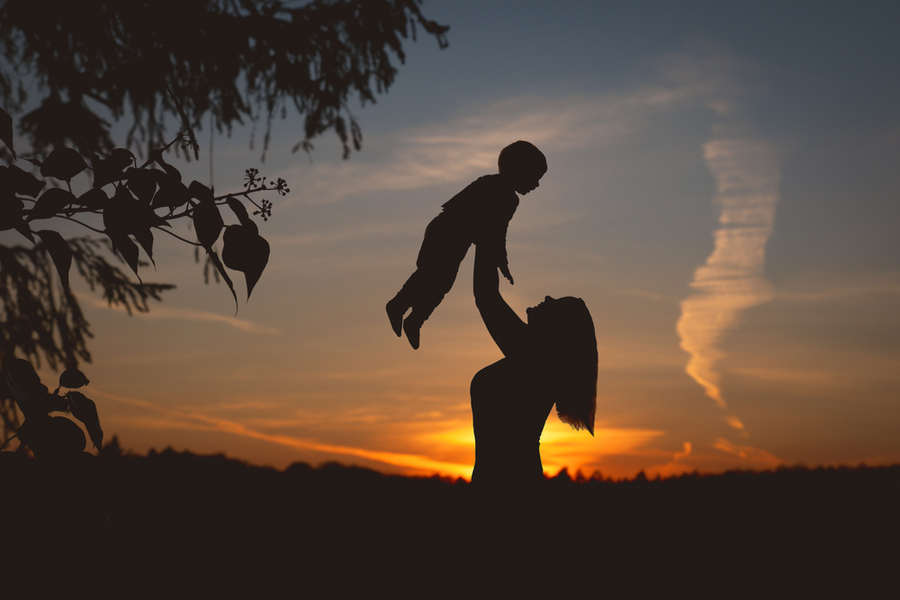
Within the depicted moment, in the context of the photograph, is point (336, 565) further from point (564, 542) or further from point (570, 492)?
point (570, 492)

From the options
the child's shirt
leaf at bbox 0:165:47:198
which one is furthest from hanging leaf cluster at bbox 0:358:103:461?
the child's shirt

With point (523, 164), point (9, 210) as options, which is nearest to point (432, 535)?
point (523, 164)

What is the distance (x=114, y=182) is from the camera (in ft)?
6.89

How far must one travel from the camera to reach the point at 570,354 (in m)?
4.16

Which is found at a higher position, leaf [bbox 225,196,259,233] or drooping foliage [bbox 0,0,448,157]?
drooping foliage [bbox 0,0,448,157]

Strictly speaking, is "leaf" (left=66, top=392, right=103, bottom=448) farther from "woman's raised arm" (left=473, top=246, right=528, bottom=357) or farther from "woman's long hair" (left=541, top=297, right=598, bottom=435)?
"woman's long hair" (left=541, top=297, right=598, bottom=435)

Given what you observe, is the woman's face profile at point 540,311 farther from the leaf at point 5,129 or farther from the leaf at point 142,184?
the leaf at point 5,129

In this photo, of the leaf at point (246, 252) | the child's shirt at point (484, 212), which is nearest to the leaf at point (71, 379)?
the leaf at point (246, 252)

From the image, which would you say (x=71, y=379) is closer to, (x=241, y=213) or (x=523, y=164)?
(x=241, y=213)

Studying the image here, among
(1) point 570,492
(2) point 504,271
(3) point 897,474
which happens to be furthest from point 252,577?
(3) point 897,474

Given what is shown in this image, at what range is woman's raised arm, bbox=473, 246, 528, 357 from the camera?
A: 13.4 ft

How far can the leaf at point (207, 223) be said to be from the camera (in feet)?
6.24

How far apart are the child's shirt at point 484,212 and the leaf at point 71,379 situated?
86.9 inches

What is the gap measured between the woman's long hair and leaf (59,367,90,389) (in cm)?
252
